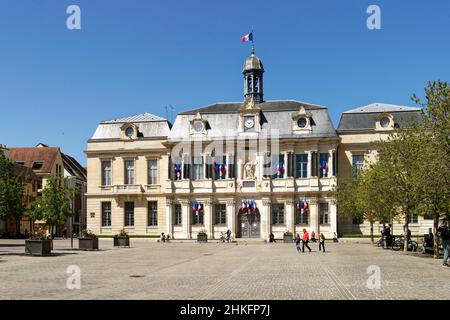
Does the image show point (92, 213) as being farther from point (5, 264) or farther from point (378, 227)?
point (5, 264)

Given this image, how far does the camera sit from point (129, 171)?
70562 millimetres

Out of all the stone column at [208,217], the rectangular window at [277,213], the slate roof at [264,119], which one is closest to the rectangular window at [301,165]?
the slate roof at [264,119]

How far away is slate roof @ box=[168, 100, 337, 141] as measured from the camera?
64812 mm

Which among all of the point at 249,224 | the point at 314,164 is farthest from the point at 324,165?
the point at 249,224

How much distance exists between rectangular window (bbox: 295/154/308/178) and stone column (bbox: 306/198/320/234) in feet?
9.71

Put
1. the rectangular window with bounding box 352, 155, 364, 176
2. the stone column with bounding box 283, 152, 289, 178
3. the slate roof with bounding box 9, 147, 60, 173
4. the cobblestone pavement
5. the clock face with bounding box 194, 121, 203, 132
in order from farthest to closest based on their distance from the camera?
the slate roof with bounding box 9, 147, 60, 173
the clock face with bounding box 194, 121, 203, 132
the rectangular window with bounding box 352, 155, 364, 176
the stone column with bounding box 283, 152, 289, 178
the cobblestone pavement

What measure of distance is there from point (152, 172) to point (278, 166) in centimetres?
1516

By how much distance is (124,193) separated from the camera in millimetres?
69562

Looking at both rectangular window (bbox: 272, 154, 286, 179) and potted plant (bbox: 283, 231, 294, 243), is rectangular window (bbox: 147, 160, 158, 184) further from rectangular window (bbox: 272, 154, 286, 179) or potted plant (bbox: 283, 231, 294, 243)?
potted plant (bbox: 283, 231, 294, 243)

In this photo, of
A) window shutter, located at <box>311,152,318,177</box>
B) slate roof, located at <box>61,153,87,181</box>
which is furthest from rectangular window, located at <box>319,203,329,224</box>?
slate roof, located at <box>61,153,87,181</box>

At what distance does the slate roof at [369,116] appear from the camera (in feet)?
212

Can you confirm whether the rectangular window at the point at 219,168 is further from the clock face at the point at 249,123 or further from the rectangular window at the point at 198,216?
the clock face at the point at 249,123

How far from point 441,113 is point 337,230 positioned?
120 ft
